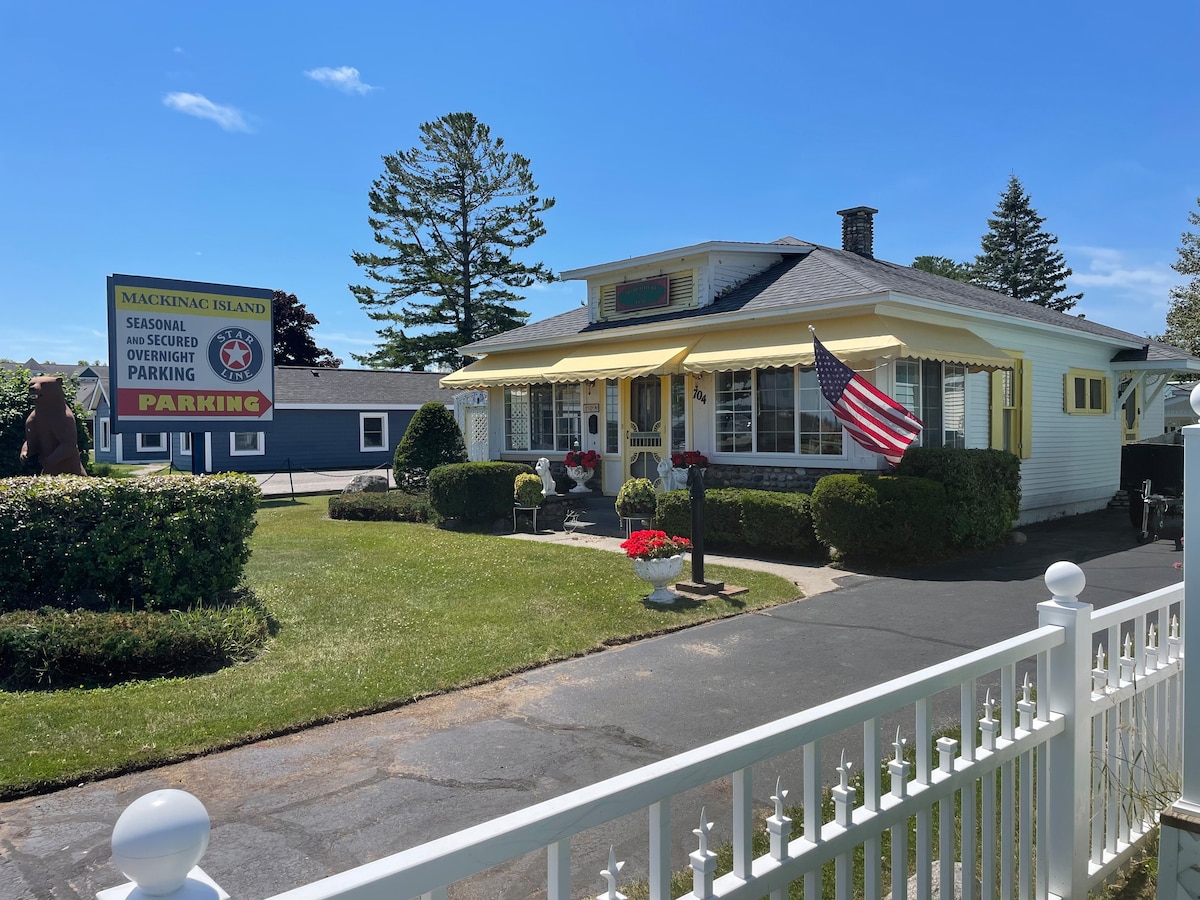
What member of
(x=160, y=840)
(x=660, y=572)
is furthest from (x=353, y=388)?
(x=160, y=840)

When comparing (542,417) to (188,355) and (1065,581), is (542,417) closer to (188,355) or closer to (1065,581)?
(188,355)

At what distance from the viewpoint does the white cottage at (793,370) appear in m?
13.0

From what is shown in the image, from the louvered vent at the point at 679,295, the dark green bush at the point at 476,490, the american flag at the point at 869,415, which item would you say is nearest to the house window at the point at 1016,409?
the louvered vent at the point at 679,295

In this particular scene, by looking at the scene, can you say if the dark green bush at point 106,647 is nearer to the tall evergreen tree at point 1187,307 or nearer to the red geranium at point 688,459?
the red geranium at point 688,459

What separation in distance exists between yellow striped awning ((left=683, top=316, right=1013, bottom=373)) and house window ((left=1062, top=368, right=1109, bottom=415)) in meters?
3.86

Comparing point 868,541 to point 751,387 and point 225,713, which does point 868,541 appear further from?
point 225,713

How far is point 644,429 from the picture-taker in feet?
54.9

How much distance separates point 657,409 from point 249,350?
7648 millimetres

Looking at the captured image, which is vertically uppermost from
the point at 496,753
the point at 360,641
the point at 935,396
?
the point at 935,396

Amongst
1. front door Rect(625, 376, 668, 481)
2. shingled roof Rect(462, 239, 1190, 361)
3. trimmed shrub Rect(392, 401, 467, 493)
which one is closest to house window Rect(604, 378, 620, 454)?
front door Rect(625, 376, 668, 481)

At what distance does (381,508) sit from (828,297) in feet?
32.6

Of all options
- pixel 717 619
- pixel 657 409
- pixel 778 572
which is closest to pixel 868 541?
pixel 778 572

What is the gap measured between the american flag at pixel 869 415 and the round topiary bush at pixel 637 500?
4.22 m

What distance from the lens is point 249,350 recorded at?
1202cm
